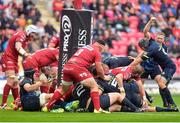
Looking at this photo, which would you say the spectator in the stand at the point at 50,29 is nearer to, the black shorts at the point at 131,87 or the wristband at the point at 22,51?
the wristband at the point at 22,51

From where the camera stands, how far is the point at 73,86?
21.1 m

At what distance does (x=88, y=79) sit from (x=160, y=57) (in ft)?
10.7

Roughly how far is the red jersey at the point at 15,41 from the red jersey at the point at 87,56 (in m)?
2.91

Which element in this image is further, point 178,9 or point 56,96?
point 178,9

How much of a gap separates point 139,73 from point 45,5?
53.5ft

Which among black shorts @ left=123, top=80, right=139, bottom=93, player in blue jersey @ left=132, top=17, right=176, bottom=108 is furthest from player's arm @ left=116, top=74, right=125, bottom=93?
player in blue jersey @ left=132, top=17, right=176, bottom=108

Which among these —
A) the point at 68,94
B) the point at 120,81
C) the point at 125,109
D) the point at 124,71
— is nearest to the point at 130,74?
the point at 124,71

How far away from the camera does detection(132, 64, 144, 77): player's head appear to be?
2258 cm

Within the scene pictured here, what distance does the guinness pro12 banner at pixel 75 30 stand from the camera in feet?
71.5

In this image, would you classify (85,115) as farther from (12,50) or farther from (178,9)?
(178,9)

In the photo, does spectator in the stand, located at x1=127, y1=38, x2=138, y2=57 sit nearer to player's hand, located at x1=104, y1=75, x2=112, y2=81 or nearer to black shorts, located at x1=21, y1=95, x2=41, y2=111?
player's hand, located at x1=104, y1=75, x2=112, y2=81

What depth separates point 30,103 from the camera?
2128 cm

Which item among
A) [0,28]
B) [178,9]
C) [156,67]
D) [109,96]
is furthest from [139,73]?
[178,9]

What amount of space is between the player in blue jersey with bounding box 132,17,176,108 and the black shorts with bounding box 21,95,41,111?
2.83 meters
